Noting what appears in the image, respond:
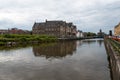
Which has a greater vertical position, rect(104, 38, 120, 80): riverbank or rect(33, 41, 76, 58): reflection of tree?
rect(104, 38, 120, 80): riverbank

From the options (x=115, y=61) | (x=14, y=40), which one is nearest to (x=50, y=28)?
(x=14, y=40)

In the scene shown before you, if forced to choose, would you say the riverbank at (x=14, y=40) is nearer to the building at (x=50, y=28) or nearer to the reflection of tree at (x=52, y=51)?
the reflection of tree at (x=52, y=51)

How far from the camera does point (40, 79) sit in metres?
19.4

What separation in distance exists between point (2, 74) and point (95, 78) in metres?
10.6

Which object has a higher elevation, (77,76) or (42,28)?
(42,28)

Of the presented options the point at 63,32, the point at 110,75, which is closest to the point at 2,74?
the point at 110,75

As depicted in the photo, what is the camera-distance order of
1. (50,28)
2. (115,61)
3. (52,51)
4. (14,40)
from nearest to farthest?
1. (115,61)
2. (52,51)
3. (14,40)
4. (50,28)

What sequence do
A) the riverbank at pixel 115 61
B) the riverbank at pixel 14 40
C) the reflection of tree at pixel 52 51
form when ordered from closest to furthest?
the riverbank at pixel 115 61 < the reflection of tree at pixel 52 51 < the riverbank at pixel 14 40

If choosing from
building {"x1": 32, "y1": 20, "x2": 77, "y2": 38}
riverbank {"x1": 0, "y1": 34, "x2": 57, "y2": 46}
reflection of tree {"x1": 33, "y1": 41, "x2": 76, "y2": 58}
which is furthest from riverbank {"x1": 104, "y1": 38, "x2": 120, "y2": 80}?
building {"x1": 32, "y1": 20, "x2": 77, "y2": 38}

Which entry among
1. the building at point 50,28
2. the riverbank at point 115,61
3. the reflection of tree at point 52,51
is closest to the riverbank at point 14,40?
the reflection of tree at point 52,51

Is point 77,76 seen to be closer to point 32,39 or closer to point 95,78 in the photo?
point 95,78

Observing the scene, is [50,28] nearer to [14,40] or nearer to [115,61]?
[14,40]

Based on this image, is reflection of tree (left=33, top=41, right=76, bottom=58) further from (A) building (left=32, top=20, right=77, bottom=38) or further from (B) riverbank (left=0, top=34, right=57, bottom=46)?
(A) building (left=32, top=20, right=77, bottom=38)

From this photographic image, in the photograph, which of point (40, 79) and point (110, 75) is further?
point (110, 75)
